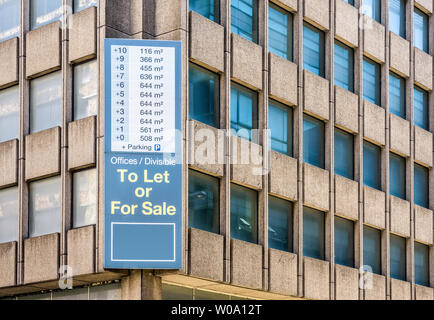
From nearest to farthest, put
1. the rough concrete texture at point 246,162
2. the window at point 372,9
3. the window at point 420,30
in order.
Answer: the rough concrete texture at point 246,162 < the window at point 372,9 < the window at point 420,30

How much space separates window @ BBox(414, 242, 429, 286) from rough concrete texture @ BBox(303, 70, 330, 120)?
779 centimetres

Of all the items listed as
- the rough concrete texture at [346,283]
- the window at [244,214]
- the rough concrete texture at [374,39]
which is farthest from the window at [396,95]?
the window at [244,214]

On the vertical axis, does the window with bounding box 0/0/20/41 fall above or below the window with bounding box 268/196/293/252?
above

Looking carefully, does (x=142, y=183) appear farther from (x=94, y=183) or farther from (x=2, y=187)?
(x=2, y=187)

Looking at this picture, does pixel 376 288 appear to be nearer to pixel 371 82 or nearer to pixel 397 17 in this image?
pixel 371 82

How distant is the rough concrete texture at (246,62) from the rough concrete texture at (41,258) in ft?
23.6

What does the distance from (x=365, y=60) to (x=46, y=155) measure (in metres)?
13.6

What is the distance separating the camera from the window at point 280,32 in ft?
101

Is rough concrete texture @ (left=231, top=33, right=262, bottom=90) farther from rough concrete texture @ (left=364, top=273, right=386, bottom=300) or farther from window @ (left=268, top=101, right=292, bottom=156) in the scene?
rough concrete texture @ (left=364, top=273, right=386, bottom=300)

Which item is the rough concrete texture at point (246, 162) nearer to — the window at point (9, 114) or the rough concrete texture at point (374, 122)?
the window at point (9, 114)

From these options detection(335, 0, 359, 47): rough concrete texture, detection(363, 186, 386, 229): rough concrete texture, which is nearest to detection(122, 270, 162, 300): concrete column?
detection(363, 186, 386, 229): rough concrete texture

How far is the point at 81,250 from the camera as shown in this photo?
25938mm

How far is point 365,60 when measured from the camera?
3556 centimetres

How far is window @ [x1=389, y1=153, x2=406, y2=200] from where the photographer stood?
36344mm
